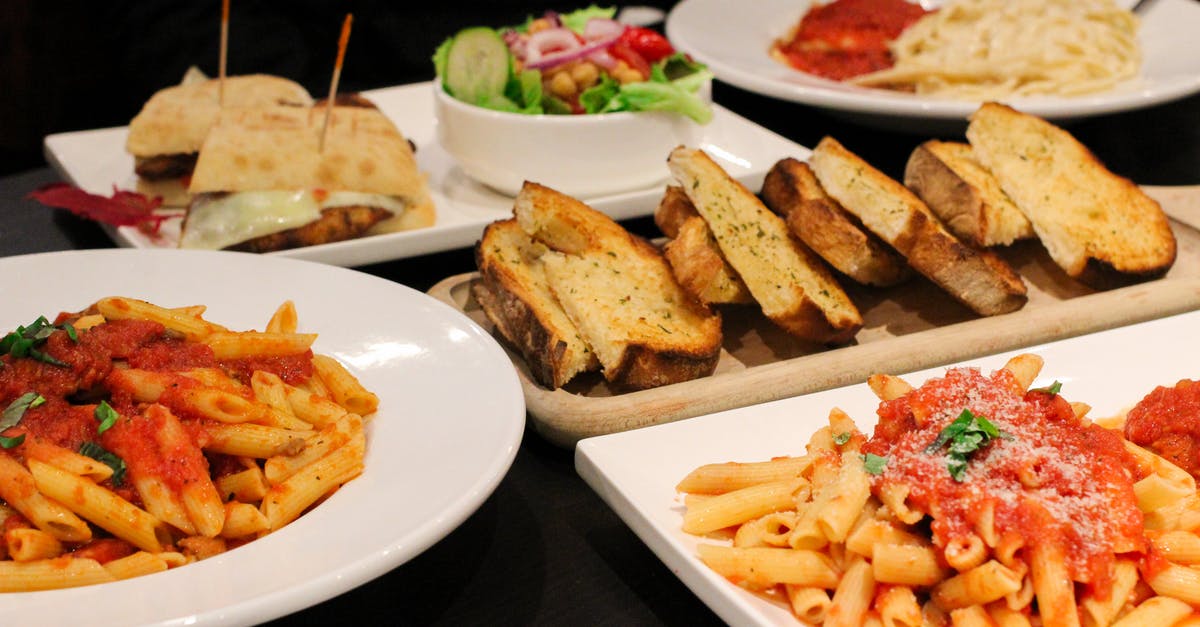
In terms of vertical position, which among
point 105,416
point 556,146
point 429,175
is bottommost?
point 429,175

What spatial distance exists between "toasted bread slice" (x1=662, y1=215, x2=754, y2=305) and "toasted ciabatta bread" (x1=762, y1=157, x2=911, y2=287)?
20 cm

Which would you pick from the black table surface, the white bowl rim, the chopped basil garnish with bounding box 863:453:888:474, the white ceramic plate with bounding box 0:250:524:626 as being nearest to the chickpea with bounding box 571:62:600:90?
the white bowl rim

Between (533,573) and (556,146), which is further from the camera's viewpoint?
(556,146)

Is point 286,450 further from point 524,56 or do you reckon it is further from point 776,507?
point 524,56

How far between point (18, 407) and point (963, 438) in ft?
4.60

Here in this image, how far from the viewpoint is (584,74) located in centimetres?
345

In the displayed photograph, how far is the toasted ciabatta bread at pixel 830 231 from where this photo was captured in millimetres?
2525

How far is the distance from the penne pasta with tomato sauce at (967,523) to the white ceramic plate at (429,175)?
135cm

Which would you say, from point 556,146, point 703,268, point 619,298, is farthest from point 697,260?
point 556,146

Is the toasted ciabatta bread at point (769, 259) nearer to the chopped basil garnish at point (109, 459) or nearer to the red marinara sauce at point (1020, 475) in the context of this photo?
the red marinara sauce at point (1020, 475)

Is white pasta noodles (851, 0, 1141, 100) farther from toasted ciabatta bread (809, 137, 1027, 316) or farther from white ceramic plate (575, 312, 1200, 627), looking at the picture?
white ceramic plate (575, 312, 1200, 627)

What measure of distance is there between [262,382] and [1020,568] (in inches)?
47.8

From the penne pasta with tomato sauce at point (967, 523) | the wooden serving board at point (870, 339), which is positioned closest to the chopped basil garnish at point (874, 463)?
the penne pasta with tomato sauce at point (967, 523)

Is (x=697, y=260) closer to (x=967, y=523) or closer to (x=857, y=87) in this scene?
(x=967, y=523)
